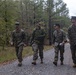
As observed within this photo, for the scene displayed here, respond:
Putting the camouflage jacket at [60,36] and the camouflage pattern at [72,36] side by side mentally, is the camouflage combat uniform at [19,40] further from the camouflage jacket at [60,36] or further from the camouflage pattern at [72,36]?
the camouflage pattern at [72,36]

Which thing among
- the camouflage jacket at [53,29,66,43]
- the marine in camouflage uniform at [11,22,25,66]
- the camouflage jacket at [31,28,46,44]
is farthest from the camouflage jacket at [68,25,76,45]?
the marine in camouflage uniform at [11,22,25,66]

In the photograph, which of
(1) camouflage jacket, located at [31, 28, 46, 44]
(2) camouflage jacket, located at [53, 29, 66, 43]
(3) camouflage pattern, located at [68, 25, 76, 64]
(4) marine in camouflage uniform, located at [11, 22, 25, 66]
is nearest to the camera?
(3) camouflage pattern, located at [68, 25, 76, 64]

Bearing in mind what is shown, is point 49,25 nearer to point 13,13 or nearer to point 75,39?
point 13,13

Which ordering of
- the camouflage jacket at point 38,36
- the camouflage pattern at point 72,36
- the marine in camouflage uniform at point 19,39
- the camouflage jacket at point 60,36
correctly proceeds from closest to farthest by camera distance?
the camouflage pattern at point 72,36
the camouflage jacket at point 60,36
the marine in camouflage uniform at point 19,39
the camouflage jacket at point 38,36

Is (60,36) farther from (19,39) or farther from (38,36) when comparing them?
(19,39)

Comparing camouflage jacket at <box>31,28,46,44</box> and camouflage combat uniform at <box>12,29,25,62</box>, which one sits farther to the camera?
camouflage jacket at <box>31,28,46,44</box>

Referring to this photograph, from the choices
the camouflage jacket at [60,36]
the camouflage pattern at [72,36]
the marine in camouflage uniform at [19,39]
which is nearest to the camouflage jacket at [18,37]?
the marine in camouflage uniform at [19,39]

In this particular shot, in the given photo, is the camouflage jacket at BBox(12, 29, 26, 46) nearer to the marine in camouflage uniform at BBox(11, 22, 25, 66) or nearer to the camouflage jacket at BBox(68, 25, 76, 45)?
the marine in camouflage uniform at BBox(11, 22, 25, 66)

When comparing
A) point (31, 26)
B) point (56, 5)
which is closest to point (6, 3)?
point (31, 26)

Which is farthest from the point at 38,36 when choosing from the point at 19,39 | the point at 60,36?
the point at 60,36

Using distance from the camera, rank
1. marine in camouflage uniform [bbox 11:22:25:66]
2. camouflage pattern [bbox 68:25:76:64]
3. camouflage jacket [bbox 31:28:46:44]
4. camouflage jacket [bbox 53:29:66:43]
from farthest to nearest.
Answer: camouflage jacket [bbox 31:28:46:44], marine in camouflage uniform [bbox 11:22:25:66], camouflage jacket [bbox 53:29:66:43], camouflage pattern [bbox 68:25:76:64]

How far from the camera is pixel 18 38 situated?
14547mm

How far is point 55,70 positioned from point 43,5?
56621 mm

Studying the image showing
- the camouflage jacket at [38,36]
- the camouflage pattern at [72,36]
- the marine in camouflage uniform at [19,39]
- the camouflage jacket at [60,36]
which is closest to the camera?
the camouflage pattern at [72,36]
